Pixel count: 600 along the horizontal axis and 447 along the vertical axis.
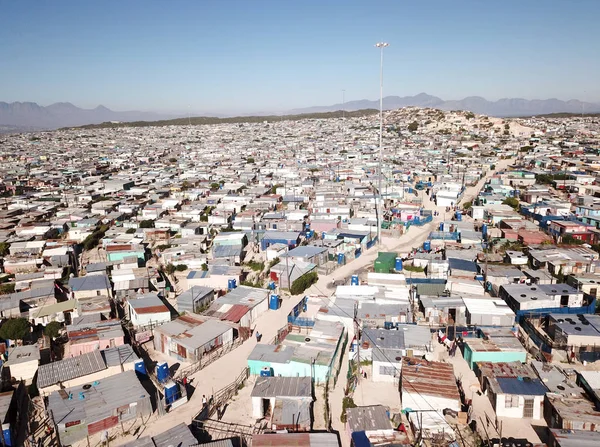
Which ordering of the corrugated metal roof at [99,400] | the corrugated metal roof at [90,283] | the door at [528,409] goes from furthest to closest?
the corrugated metal roof at [90,283], the door at [528,409], the corrugated metal roof at [99,400]

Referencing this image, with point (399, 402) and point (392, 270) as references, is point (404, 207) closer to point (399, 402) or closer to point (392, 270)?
point (392, 270)

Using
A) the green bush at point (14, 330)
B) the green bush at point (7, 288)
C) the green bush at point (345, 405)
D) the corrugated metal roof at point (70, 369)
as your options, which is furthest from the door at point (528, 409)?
the green bush at point (7, 288)

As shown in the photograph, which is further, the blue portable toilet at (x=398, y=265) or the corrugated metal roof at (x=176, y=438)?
the blue portable toilet at (x=398, y=265)

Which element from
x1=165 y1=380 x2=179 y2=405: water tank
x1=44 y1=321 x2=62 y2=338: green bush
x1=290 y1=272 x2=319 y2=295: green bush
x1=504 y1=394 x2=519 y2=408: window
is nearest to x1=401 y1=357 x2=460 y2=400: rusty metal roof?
x1=504 y1=394 x2=519 y2=408: window

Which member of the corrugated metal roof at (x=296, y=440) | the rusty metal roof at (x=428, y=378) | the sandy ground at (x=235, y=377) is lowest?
the sandy ground at (x=235, y=377)

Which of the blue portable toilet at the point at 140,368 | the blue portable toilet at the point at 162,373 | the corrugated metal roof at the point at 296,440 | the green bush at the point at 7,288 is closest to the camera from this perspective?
the corrugated metal roof at the point at 296,440

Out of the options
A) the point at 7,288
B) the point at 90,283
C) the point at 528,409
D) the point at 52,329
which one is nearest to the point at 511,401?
the point at 528,409

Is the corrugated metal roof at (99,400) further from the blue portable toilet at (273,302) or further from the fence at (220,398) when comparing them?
the blue portable toilet at (273,302)

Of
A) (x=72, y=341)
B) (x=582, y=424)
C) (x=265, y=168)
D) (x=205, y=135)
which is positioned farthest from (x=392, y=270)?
(x=205, y=135)
